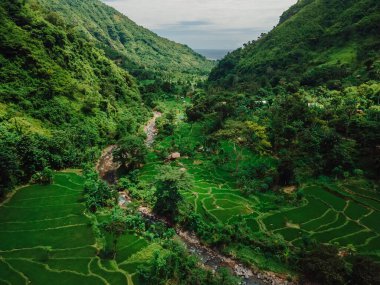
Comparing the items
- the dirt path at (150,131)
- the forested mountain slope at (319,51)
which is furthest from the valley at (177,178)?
the forested mountain slope at (319,51)

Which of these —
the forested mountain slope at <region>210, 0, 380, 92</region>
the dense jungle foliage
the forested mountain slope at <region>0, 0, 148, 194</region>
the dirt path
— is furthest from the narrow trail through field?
the forested mountain slope at <region>210, 0, 380, 92</region>

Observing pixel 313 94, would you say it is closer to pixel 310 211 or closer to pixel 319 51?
pixel 319 51

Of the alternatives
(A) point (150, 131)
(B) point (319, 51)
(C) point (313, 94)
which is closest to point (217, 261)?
(A) point (150, 131)

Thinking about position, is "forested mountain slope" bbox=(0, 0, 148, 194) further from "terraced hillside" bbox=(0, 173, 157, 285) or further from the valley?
"terraced hillside" bbox=(0, 173, 157, 285)

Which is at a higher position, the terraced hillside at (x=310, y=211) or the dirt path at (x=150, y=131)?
the dirt path at (x=150, y=131)

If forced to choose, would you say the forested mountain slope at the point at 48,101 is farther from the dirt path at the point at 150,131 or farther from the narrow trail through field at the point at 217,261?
the narrow trail through field at the point at 217,261

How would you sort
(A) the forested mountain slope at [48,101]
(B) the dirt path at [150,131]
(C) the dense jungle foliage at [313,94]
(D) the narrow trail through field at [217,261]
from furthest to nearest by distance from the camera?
(B) the dirt path at [150,131] < (C) the dense jungle foliage at [313,94] < (A) the forested mountain slope at [48,101] < (D) the narrow trail through field at [217,261]
